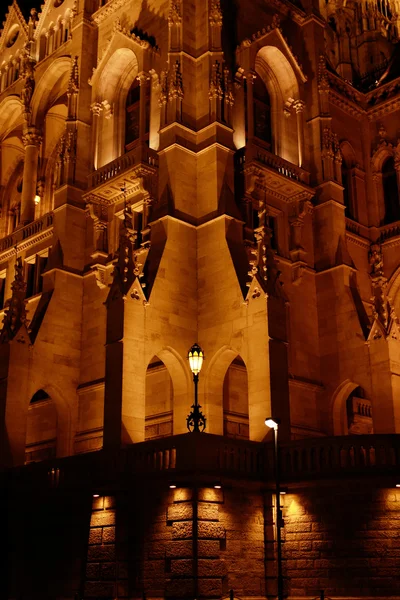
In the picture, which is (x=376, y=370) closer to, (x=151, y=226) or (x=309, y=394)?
(x=309, y=394)

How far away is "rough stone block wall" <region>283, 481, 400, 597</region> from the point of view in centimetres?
2294

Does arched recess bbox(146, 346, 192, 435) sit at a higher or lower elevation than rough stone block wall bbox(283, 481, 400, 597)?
higher

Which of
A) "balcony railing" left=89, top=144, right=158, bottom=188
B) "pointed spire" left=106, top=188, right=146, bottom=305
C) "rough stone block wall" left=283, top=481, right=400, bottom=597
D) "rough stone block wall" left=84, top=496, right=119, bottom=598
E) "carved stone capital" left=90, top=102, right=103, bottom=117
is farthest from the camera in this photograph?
"carved stone capital" left=90, top=102, right=103, bottom=117

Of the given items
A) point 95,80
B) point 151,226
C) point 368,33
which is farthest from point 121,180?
point 368,33

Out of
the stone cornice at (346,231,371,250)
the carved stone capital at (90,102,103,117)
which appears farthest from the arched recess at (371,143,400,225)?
the carved stone capital at (90,102,103,117)

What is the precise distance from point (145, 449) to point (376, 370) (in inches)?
421

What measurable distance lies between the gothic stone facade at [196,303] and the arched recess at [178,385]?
0.29 feet

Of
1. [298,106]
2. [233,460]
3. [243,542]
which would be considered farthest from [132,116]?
[243,542]

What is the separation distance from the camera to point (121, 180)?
115ft

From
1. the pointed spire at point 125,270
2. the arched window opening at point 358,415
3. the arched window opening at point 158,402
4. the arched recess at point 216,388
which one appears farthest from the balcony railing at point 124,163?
the arched window opening at point 358,415

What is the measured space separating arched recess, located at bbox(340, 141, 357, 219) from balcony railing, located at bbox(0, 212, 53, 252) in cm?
1436

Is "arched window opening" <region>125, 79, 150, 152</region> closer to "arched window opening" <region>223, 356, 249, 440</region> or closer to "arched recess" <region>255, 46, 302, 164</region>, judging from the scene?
"arched recess" <region>255, 46, 302, 164</region>

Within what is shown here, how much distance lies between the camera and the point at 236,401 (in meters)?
31.8

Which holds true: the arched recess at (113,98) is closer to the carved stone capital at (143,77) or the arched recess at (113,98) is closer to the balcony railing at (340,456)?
the carved stone capital at (143,77)
